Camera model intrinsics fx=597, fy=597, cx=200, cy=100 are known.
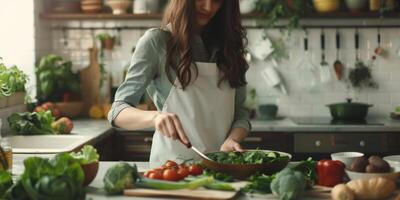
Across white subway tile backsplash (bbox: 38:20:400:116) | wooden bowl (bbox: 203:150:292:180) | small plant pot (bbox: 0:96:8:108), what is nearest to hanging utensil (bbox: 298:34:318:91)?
white subway tile backsplash (bbox: 38:20:400:116)

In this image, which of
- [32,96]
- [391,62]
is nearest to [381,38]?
[391,62]

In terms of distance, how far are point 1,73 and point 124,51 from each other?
141 cm

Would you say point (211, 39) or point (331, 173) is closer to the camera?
point (331, 173)

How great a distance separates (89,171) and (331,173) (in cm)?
84

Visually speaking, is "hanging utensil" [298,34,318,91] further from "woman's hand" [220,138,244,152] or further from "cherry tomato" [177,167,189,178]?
"cherry tomato" [177,167,189,178]

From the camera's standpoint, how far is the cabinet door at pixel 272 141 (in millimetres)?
4305

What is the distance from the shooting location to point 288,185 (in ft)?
6.20

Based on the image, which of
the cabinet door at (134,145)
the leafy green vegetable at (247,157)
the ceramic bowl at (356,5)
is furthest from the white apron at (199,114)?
the ceramic bowl at (356,5)

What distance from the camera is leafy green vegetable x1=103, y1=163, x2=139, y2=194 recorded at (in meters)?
1.97

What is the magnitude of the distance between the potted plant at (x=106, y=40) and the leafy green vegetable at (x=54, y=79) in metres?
0.33

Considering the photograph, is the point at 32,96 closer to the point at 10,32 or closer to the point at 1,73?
the point at 10,32

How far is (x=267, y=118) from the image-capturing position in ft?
15.8

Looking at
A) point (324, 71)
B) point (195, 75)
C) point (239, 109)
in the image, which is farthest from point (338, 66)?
point (195, 75)

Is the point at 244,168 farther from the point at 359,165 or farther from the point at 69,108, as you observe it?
the point at 69,108
